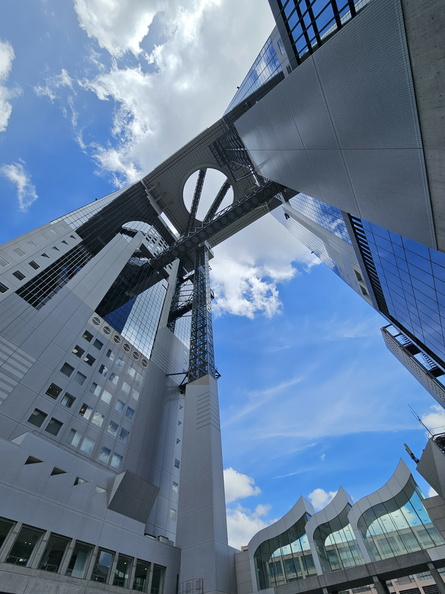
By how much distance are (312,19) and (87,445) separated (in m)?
37.2

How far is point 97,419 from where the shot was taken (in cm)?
3136

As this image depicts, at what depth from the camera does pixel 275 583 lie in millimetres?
22328

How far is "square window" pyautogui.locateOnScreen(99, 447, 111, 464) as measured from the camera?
29453 mm

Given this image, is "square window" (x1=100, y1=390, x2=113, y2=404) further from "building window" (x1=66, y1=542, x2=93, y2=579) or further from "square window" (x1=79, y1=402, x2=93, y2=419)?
"building window" (x1=66, y1=542, x2=93, y2=579)

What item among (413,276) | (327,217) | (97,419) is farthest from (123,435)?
(327,217)

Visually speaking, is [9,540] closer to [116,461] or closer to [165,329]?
[116,461]

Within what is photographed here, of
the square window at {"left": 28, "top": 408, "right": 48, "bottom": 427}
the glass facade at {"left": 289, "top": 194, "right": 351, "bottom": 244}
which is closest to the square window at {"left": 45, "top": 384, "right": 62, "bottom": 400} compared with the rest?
the square window at {"left": 28, "top": 408, "right": 48, "bottom": 427}

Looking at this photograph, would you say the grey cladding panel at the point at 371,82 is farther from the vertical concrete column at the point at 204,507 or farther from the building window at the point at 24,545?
the vertical concrete column at the point at 204,507

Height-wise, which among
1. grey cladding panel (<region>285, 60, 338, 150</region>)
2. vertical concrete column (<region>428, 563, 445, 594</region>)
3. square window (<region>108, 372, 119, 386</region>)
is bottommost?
vertical concrete column (<region>428, 563, 445, 594</region>)

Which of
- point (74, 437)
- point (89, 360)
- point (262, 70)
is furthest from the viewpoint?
point (262, 70)

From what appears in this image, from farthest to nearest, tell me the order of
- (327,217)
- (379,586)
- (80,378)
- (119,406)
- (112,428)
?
1. (327,217)
2. (119,406)
3. (112,428)
4. (80,378)
5. (379,586)

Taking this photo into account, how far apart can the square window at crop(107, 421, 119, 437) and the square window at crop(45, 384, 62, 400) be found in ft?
21.8

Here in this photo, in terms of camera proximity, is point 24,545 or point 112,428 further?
point 112,428

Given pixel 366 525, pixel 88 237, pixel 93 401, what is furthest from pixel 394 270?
pixel 88 237
